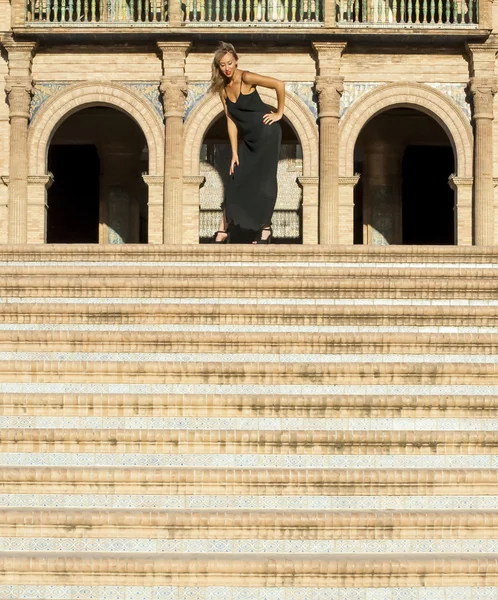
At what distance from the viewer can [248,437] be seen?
272 inches

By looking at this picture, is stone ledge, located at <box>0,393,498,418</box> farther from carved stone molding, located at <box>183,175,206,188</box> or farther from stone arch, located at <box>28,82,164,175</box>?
stone arch, located at <box>28,82,164,175</box>

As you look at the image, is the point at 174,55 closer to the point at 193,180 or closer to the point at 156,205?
the point at 193,180

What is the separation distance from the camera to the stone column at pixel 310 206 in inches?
843

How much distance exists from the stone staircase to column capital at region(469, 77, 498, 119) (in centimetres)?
1269

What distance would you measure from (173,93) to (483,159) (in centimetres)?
564

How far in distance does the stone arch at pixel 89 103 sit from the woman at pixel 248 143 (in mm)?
10057

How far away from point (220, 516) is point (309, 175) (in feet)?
51.1

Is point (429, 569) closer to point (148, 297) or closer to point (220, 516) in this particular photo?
point (220, 516)

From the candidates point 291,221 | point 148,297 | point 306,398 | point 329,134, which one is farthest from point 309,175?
point 306,398

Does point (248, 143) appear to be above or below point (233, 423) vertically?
above

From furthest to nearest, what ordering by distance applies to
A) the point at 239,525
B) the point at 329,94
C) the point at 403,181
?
the point at 403,181 → the point at 329,94 → the point at 239,525

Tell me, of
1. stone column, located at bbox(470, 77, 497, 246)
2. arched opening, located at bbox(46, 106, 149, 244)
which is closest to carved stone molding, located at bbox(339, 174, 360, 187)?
stone column, located at bbox(470, 77, 497, 246)

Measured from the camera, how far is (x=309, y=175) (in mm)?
21469

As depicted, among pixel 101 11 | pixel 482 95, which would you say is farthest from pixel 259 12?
pixel 482 95
